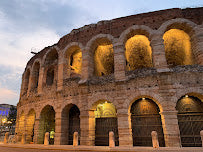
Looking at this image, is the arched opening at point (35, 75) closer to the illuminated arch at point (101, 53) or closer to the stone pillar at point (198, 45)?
the illuminated arch at point (101, 53)

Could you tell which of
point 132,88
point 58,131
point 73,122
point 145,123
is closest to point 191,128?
point 145,123

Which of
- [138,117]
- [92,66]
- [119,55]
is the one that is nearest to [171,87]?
[138,117]

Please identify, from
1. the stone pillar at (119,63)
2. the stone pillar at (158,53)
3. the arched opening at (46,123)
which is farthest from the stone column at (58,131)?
the stone pillar at (158,53)

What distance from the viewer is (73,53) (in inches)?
608

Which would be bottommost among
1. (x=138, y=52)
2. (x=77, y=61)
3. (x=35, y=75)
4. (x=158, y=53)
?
(x=158, y=53)

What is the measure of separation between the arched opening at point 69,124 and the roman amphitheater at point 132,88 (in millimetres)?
76

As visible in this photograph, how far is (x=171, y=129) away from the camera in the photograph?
339 inches

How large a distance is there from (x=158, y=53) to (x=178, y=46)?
4.73 meters

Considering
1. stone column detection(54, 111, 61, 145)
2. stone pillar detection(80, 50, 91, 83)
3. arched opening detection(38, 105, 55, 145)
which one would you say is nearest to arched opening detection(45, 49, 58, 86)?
arched opening detection(38, 105, 55, 145)

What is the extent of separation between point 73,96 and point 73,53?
561 centimetres

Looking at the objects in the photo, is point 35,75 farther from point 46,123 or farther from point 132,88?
point 132,88

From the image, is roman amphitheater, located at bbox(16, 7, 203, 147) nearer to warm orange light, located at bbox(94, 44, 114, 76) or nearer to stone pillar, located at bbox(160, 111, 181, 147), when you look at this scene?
stone pillar, located at bbox(160, 111, 181, 147)

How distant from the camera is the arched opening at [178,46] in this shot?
1207cm

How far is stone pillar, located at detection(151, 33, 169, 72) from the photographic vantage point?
386 inches
